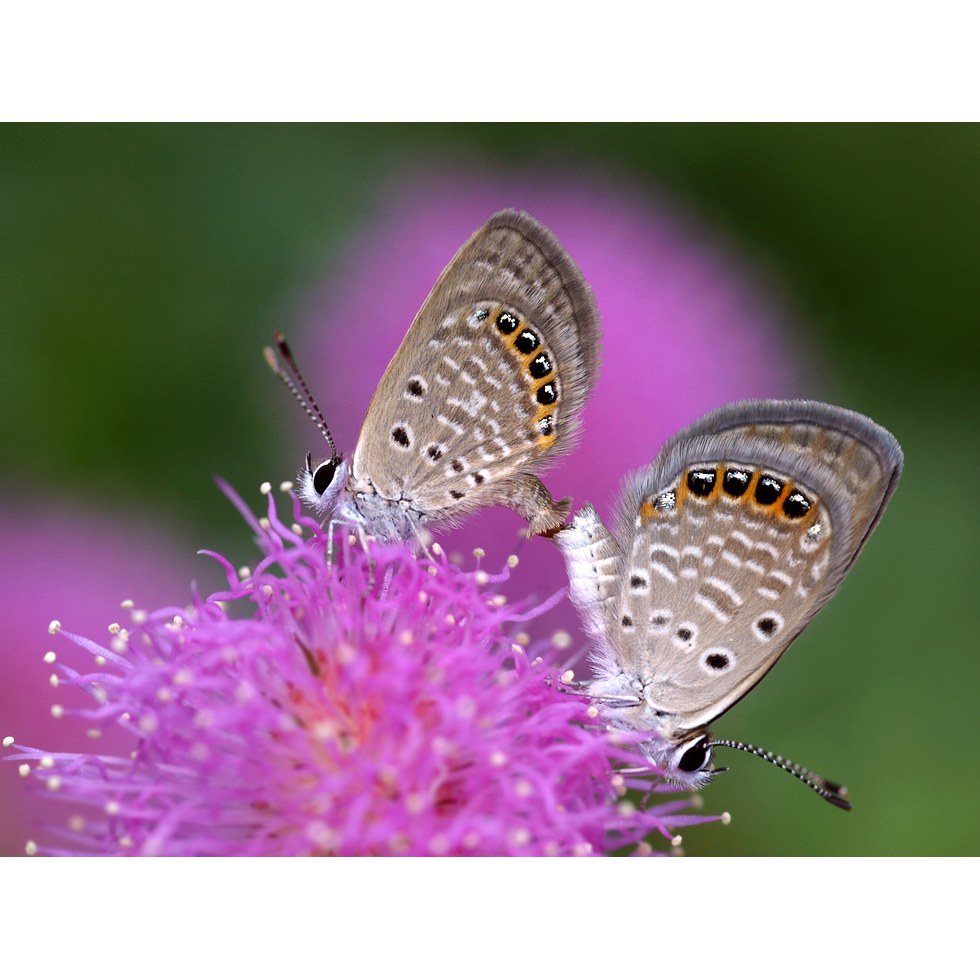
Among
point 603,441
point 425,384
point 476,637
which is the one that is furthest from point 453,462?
point 603,441

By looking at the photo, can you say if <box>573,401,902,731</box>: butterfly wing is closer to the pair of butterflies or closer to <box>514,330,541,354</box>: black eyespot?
the pair of butterflies

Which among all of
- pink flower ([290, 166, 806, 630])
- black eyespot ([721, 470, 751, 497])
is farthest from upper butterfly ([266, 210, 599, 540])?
pink flower ([290, 166, 806, 630])

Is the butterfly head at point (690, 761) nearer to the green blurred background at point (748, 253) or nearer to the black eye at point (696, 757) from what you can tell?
the black eye at point (696, 757)

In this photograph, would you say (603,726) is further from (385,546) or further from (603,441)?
(603,441)

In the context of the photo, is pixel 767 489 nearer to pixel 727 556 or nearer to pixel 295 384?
pixel 727 556
